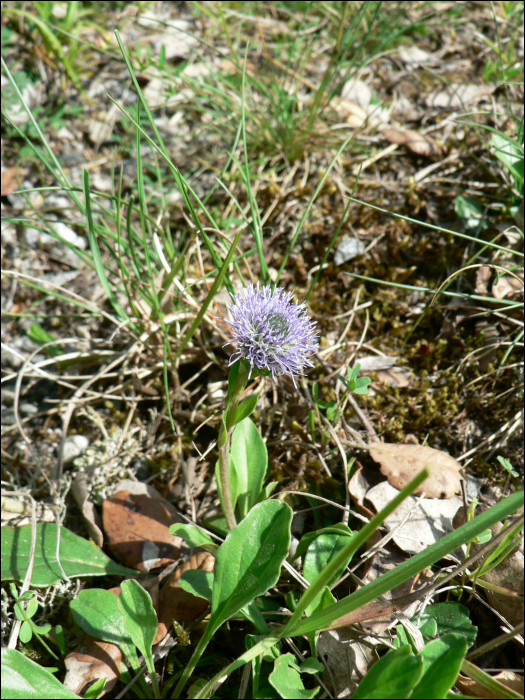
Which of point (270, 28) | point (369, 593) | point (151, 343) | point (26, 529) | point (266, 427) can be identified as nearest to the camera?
point (369, 593)

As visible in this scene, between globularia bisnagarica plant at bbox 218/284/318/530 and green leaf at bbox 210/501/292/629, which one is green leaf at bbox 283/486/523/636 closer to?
green leaf at bbox 210/501/292/629

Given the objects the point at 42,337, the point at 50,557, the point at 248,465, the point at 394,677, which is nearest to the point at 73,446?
the point at 50,557

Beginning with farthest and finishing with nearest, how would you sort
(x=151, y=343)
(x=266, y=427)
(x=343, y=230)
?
(x=343, y=230) → (x=151, y=343) → (x=266, y=427)

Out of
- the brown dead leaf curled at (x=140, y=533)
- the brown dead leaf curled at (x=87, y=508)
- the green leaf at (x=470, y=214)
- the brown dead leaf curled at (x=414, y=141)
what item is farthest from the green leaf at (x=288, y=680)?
the brown dead leaf curled at (x=414, y=141)

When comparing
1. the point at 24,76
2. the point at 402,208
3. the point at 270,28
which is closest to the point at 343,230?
the point at 402,208

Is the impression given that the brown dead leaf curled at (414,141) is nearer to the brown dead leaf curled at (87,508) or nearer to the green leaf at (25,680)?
the brown dead leaf curled at (87,508)

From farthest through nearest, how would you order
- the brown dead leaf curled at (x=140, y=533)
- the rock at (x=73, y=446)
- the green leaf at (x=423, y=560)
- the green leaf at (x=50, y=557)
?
1. the rock at (x=73, y=446)
2. the brown dead leaf curled at (x=140, y=533)
3. the green leaf at (x=50, y=557)
4. the green leaf at (x=423, y=560)

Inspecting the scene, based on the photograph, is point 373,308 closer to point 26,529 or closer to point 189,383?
point 189,383

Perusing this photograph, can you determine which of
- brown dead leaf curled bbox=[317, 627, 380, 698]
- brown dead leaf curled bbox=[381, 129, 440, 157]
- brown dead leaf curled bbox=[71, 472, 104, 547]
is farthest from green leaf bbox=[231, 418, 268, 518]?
brown dead leaf curled bbox=[381, 129, 440, 157]
